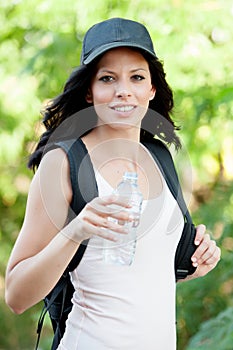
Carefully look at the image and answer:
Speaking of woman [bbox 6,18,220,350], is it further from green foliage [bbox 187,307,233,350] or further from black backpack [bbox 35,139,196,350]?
green foliage [bbox 187,307,233,350]

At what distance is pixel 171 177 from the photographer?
191cm

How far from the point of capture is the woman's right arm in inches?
61.0

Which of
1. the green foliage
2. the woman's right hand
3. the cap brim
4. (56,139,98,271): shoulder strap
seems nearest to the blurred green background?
the green foliage

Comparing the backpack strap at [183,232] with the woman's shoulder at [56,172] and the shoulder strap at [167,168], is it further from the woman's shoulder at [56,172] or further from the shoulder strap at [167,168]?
the woman's shoulder at [56,172]

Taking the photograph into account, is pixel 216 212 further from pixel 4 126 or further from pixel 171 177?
pixel 171 177

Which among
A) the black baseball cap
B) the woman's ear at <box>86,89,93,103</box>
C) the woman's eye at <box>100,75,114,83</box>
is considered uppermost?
the black baseball cap

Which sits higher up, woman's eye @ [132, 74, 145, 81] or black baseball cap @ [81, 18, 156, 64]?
black baseball cap @ [81, 18, 156, 64]

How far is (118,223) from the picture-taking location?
5.22 ft

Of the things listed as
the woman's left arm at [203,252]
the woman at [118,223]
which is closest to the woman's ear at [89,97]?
the woman at [118,223]

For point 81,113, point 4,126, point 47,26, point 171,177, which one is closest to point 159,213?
point 171,177

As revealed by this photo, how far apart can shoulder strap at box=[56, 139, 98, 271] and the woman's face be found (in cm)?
14

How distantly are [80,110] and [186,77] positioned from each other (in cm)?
223

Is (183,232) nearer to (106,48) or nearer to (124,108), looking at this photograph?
(124,108)

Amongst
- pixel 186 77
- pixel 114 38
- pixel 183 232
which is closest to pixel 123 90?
pixel 114 38
